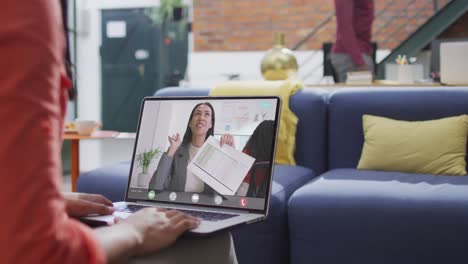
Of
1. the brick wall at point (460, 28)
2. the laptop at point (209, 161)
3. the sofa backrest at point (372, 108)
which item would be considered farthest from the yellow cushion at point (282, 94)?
the brick wall at point (460, 28)

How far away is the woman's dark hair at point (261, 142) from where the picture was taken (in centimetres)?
131

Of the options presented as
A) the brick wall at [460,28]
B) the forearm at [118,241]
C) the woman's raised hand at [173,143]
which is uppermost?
the brick wall at [460,28]

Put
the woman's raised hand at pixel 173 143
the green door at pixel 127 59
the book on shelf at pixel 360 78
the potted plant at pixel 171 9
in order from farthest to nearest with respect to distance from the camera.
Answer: the green door at pixel 127 59, the potted plant at pixel 171 9, the book on shelf at pixel 360 78, the woman's raised hand at pixel 173 143

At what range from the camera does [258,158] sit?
1.30 meters

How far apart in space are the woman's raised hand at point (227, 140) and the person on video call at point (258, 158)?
34mm

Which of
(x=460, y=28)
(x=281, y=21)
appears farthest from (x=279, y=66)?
(x=460, y=28)

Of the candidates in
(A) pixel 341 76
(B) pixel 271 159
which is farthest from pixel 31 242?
(A) pixel 341 76

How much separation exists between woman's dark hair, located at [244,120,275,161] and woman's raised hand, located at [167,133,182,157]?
16 centimetres

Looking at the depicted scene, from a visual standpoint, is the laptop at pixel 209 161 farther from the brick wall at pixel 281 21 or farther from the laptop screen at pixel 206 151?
the brick wall at pixel 281 21

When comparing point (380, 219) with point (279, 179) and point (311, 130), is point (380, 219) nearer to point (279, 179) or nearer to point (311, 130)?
point (279, 179)

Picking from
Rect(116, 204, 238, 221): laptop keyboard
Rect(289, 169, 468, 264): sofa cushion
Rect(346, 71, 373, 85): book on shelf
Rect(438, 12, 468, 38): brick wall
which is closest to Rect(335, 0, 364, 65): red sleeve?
Rect(346, 71, 373, 85): book on shelf

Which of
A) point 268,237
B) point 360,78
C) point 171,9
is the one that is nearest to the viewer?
point 268,237

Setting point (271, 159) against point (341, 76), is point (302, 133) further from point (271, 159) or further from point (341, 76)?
point (271, 159)

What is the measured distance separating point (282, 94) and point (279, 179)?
63cm
